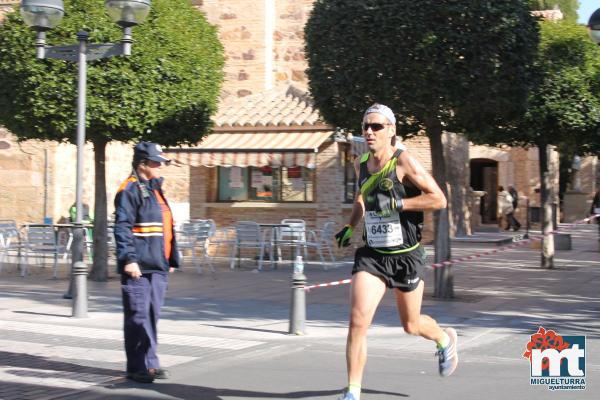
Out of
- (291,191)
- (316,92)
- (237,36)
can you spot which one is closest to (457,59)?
(316,92)

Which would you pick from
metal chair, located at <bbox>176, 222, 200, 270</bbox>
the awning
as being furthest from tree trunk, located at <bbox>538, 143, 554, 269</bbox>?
metal chair, located at <bbox>176, 222, 200, 270</bbox>

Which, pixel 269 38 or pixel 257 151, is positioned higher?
pixel 269 38

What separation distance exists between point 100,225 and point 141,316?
32.2ft

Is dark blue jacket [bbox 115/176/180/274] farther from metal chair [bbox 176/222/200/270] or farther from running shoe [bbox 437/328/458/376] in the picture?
metal chair [bbox 176/222/200/270]

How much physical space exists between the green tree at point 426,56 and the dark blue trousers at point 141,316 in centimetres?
627

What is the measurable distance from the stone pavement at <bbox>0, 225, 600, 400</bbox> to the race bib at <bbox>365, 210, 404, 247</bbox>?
1.33 meters

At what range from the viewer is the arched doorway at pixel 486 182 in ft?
136

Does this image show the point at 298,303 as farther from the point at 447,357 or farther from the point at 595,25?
the point at 595,25

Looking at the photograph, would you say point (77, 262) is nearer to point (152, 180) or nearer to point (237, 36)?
point (152, 180)

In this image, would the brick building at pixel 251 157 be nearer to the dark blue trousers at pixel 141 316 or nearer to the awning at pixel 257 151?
the awning at pixel 257 151

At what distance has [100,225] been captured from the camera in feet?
55.2

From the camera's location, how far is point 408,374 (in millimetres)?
7930

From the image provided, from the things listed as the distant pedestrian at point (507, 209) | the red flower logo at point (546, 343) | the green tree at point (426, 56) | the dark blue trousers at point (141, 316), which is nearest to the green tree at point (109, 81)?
the green tree at point (426, 56)

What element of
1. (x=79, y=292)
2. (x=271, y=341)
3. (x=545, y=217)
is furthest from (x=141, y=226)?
(x=545, y=217)
